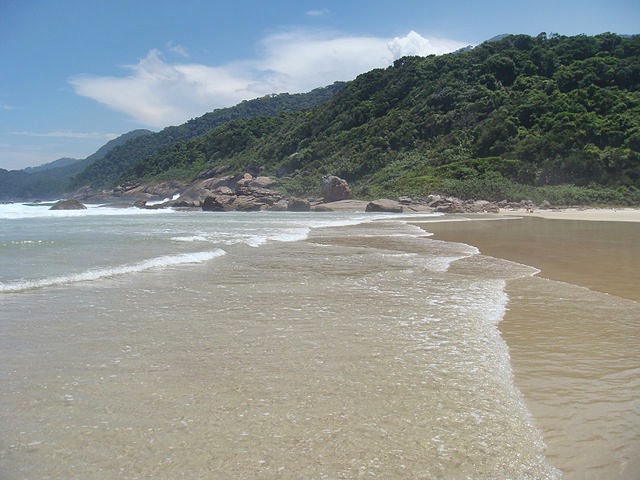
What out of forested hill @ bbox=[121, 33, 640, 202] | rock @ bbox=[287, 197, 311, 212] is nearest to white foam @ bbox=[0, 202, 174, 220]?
rock @ bbox=[287, 197, 311, 212]

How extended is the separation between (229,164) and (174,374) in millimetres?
90633

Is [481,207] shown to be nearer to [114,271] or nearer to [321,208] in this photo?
[321,208]

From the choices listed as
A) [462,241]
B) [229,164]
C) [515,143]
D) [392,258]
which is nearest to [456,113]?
[515,143]

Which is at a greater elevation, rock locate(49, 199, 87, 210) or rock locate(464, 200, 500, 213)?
A: rock locate(49, 199, 87, 210)

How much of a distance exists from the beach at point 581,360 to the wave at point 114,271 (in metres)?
7.17

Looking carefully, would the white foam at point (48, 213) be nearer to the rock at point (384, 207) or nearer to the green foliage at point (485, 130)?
the rock at point (384, 207)

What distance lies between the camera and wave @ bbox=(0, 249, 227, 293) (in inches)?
333

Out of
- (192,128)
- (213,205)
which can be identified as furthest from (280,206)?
(192,128)

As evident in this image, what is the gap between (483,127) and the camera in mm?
59969

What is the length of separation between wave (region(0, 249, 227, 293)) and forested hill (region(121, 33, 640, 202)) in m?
38.8

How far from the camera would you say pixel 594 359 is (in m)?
4.81

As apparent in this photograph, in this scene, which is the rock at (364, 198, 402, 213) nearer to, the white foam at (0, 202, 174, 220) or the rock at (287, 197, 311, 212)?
the rock at (287, 197, 311, 212)

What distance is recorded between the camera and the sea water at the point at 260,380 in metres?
3.03

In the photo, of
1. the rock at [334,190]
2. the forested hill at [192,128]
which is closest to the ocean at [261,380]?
the rock at [334,190]
